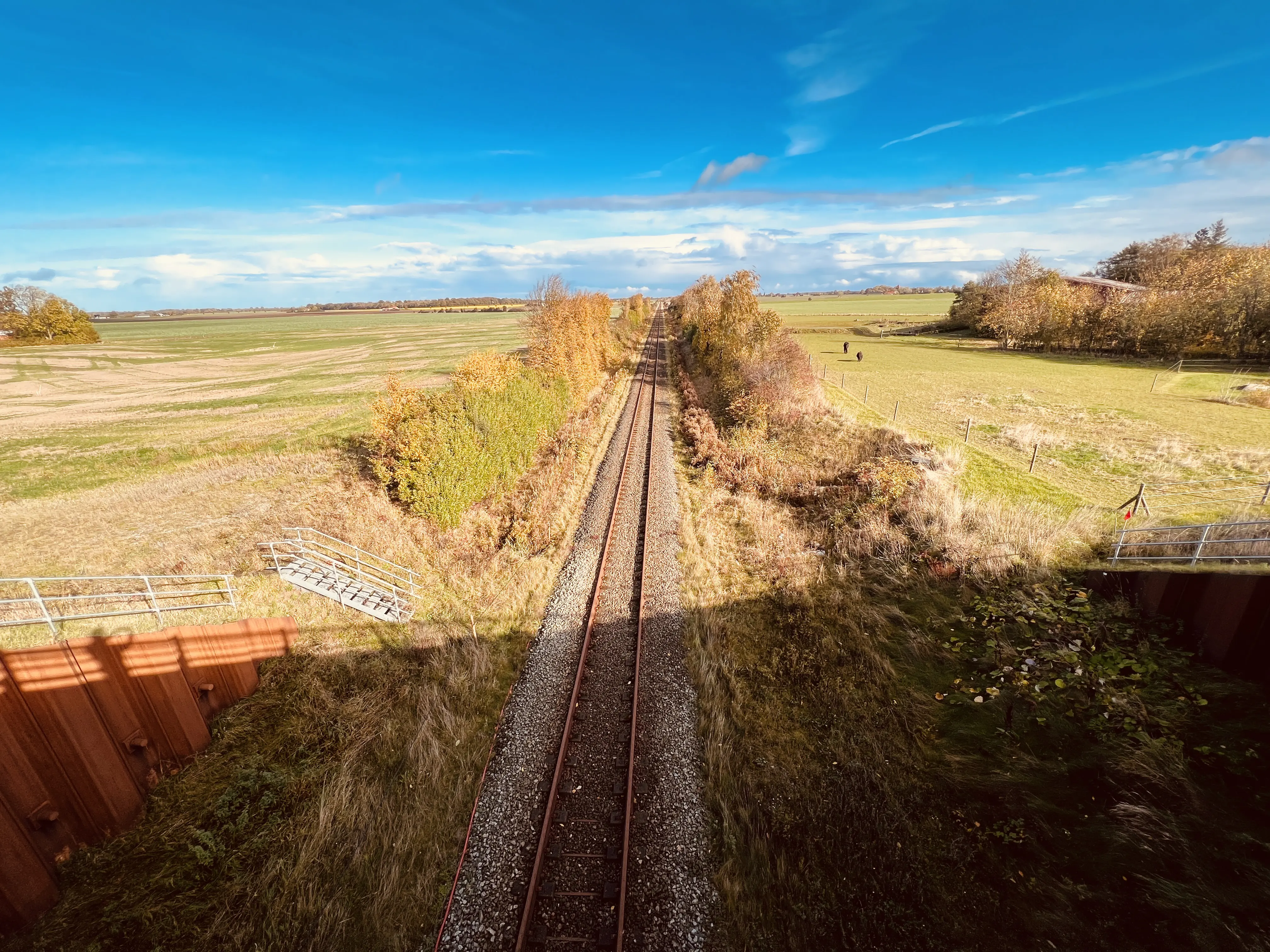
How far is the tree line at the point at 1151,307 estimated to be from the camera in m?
40.8

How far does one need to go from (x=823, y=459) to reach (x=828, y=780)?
15224 mm

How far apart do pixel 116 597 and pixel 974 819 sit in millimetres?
15729

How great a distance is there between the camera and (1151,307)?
47.2m

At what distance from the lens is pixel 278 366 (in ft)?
202

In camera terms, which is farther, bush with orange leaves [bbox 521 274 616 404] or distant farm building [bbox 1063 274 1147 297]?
distant farm building [bbox 1063 274 1147 297]

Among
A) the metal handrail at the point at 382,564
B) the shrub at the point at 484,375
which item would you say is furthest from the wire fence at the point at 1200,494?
the shrub at the point at 484,375

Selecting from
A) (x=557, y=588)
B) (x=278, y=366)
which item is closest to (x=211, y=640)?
(x=557, y=588)

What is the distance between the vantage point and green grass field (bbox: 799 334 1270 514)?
1730 cm

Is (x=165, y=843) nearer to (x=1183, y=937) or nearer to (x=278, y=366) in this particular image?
(x=1183, y=937)

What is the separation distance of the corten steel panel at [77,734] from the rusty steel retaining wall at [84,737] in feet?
0.04

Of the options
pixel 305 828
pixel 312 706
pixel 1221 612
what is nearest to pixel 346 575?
pixel 312 706

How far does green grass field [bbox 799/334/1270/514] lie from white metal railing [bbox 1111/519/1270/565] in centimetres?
305

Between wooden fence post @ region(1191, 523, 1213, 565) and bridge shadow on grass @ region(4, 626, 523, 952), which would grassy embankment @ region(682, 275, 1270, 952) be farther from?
bridge shadow on grass @ region(4, 626, 523, 952)

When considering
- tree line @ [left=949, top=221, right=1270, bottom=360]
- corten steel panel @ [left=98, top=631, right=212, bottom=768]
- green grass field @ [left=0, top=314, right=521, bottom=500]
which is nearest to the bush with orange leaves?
green grass field @ [left=0, top=314, right=521, bottom=500]
